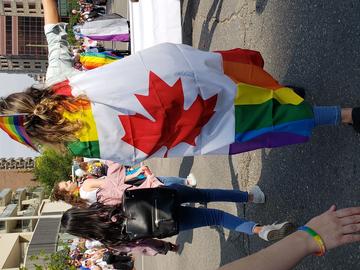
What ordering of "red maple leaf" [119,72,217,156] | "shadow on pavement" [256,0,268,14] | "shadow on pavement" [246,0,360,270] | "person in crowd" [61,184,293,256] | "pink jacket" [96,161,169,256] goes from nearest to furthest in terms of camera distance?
"red maple leaf" [119,72,217,156] < "shadow on pavement" [246,0,360,270] < "person in crowd" [61,184,293,256] < "pink jacket" [96,161,169,256] < "shadow on pavement" [256,0,268,14]

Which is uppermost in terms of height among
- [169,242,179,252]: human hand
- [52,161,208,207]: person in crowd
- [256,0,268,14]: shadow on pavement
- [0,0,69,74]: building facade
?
[256,0,268,14]: shadow on pavement

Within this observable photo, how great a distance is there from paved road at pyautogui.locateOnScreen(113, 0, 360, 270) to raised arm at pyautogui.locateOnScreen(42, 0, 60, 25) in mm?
2093

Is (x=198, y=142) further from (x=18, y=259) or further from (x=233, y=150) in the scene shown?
(x=18, y=259)

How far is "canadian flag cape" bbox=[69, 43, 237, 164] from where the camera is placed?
277 cm

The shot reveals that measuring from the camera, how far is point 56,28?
3939 mm

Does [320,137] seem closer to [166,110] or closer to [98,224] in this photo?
[166,110]

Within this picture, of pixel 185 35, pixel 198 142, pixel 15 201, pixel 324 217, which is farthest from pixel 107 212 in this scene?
pixel 15 201

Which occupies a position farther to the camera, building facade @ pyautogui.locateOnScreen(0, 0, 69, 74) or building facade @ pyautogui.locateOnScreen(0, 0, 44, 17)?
building facade @ pyautogui.locateOnScreen(0, 0, 44, 17)

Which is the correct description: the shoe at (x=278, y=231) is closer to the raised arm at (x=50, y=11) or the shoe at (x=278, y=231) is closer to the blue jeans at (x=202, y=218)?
the blue jeans at (x=202, y=218)

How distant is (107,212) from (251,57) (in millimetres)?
1919

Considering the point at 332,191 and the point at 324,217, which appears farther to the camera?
the point at 332,191

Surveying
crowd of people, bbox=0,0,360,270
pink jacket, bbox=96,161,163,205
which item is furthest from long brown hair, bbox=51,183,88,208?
crowd of people, bbox=0,0,360,270

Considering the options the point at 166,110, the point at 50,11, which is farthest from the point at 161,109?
the point at 50,11

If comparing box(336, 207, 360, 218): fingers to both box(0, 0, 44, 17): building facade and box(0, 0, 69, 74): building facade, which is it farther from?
box(0, 0, 44, 17): building facade
